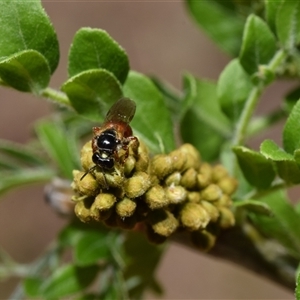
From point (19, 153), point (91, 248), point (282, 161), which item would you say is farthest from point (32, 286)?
point (282, 161)

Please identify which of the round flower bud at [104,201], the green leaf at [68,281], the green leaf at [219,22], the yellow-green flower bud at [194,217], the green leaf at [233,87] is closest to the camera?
the round flower bud at [104,201]

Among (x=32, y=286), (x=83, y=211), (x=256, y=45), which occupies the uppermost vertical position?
(x=256, y=45)

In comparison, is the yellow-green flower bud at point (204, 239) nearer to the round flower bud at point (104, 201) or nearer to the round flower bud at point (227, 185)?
the round flower bud at point (227, 185)

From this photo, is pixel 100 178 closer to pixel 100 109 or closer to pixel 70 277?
pixel 100 109

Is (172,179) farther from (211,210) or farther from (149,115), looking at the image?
(149,115)

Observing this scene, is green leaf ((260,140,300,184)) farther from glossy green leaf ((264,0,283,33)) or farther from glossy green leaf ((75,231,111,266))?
glossy green leaf ((75,231,111,266))

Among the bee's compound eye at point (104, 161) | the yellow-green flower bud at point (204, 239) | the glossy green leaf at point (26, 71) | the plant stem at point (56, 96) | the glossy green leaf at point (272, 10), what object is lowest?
the yellow-green flower bud at point (204, 239)

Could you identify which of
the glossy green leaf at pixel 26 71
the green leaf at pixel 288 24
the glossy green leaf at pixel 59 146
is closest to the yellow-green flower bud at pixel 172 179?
the glossy green leaf at pixel 26 71
